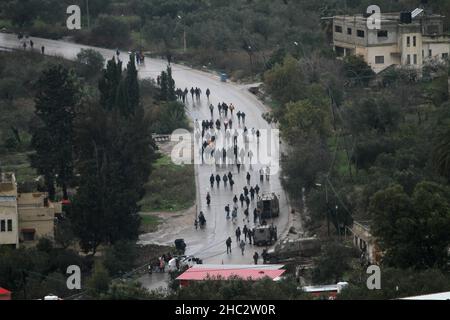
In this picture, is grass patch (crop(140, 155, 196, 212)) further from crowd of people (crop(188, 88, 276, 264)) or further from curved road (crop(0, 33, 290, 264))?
crowd of people (crop(188, 88, 276, 264))

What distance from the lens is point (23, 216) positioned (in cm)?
5456

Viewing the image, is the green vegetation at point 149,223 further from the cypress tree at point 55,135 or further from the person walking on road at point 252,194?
the person walking on road at point 252,194

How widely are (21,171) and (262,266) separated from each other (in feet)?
56.9

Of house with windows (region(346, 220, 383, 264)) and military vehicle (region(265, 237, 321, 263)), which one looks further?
military vehicle (region(265, 237, 321, 263))

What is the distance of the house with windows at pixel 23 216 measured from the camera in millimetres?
53719

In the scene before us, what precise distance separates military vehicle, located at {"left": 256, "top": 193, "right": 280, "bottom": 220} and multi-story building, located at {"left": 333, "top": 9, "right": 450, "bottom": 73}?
2438 cm

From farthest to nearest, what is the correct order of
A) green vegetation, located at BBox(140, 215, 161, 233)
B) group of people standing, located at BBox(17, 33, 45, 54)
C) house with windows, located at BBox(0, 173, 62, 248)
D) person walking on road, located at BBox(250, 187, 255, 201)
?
group of people standing, located at BBox(17, 33, 45, 54), person walking on road, located at BBox(250, 187, 255, 201), green vegetation, located at BBox(140, 215, 161, 233), house with windows, located at BBox(0, 173, 62, 248)

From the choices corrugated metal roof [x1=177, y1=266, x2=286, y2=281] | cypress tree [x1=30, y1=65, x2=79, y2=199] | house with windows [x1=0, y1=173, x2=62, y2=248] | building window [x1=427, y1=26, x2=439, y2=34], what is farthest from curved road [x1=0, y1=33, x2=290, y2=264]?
building window [x1=427, y1=26, x2=439, y2=34]

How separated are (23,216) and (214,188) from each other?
8.64m

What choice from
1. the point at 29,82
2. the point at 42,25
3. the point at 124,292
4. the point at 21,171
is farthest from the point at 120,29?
the point at 124,292

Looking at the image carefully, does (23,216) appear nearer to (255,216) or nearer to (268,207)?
(255,216)

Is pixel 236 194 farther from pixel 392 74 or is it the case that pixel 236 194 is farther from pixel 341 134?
pixel 392 74

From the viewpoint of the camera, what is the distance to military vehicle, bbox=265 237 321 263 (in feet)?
170

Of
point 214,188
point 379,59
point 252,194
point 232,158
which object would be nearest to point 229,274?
point 252,194
